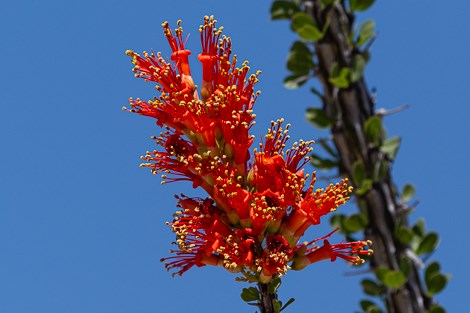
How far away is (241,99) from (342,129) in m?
2.46

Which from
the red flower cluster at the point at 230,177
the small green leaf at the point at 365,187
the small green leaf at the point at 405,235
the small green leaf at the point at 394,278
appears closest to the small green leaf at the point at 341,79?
the small green leaf at the point at 365,187

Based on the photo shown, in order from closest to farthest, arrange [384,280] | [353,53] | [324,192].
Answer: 1. [384,280]
2. [353,53]
3. [324,192]

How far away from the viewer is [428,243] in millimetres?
2381

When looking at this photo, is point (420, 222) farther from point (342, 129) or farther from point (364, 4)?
point (364, 4)

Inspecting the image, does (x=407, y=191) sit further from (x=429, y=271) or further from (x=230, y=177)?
(x=230, y=177)

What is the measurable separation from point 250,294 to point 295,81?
242cm

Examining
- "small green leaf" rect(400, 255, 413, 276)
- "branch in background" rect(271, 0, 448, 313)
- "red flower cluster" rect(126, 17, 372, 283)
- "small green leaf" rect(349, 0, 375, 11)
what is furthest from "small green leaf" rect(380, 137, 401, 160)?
"red flower cluster" rect(126, 17, 372, 283)

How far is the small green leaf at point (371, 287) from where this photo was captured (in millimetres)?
2396

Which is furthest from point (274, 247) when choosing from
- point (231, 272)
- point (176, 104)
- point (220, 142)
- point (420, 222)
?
point (420, 222)

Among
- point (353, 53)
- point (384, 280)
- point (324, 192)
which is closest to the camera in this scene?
point (384, 280)

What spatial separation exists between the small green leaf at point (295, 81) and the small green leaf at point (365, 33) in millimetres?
207

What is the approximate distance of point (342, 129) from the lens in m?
2.42

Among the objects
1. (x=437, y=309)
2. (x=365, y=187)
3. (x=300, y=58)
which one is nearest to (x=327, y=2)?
(x=300, y=58)

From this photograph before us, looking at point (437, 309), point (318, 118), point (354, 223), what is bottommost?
point (437, 309)
